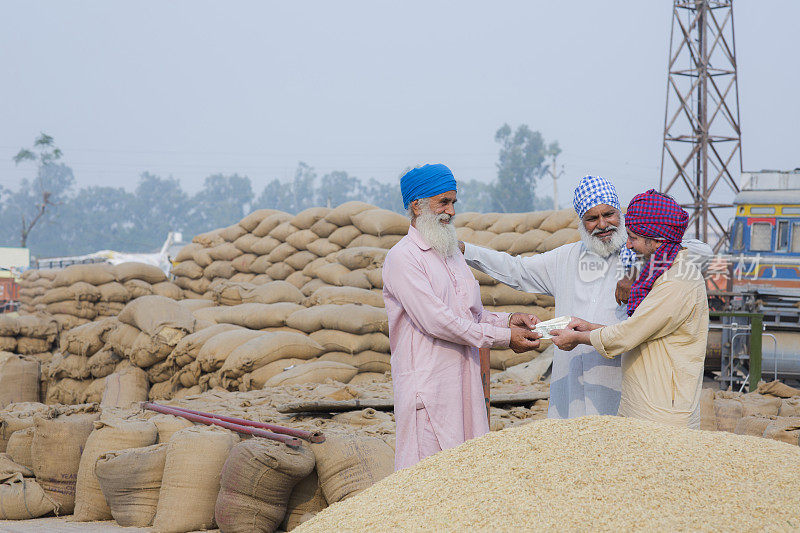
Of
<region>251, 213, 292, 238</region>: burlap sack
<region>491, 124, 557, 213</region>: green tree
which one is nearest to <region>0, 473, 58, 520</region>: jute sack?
<region>251, 213, 292, 238</region>: burlap sack

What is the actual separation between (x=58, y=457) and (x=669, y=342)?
332 centimetres

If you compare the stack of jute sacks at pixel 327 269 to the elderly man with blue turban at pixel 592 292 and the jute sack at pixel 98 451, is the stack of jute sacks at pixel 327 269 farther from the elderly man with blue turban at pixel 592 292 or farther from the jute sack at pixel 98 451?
the elderly man with blue turban at pixel 592 292

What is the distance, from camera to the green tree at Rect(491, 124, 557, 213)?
45875 millimetres

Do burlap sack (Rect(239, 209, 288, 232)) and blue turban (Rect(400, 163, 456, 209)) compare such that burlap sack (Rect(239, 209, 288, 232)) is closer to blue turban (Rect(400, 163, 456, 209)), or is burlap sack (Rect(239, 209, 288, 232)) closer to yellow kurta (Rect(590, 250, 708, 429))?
blue turban (Rect(400, 163, 456, 209))

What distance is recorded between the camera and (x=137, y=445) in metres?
3.93

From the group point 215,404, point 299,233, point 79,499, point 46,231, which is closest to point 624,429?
point 79,499

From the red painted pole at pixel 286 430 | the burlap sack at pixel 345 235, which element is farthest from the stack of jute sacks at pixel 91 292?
the red painted pole at pixel 286 430

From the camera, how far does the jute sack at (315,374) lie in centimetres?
612

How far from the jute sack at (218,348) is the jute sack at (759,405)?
4169 mm

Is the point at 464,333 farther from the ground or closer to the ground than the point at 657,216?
closer to the ground

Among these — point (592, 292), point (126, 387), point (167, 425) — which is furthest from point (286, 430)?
point (126, 387)

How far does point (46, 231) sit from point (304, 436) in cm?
6236

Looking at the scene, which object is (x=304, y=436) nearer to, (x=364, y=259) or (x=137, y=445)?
(x=137, y=445)

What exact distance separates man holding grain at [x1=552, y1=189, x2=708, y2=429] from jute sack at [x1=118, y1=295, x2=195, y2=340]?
558 cm
